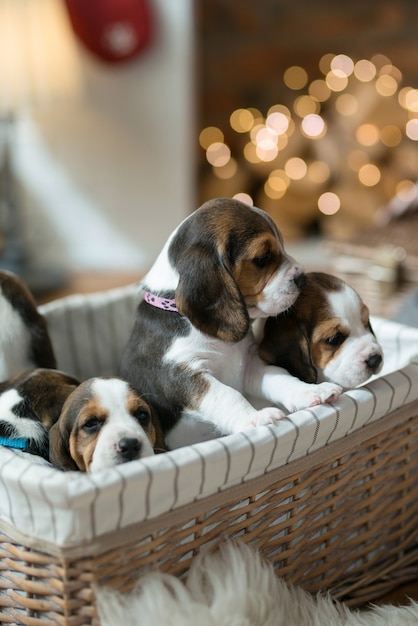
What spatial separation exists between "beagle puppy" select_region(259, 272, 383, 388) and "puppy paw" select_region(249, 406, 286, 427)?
198 millimetres

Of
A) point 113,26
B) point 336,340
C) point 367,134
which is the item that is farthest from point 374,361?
point 367,134

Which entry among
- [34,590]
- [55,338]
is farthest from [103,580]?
[55,338]

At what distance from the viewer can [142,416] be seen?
129cm

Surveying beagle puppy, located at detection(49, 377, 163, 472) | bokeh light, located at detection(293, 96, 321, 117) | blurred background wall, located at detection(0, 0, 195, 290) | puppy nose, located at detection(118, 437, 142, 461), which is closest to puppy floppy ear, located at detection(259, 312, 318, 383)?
beagle puppy, located at detection(49, 377, 163, 472)

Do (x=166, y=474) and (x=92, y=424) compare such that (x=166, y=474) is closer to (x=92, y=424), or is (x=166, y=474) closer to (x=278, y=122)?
(x=92, y=424)

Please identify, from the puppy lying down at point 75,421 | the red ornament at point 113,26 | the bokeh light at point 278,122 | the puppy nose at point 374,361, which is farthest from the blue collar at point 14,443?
the bokeh light at point 278,122

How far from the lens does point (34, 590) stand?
114cm

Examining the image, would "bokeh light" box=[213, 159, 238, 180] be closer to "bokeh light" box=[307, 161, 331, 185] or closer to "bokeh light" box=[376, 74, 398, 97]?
"bokeh light" box=[307, 161, 331, 185]

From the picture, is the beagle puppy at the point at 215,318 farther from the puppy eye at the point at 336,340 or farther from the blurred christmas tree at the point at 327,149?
the blurred christmas tree at the point at 327,149

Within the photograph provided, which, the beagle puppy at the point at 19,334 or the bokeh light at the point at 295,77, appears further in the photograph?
the bokeh light at the point at 295,77

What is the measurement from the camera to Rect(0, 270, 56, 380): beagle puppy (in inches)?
62.4

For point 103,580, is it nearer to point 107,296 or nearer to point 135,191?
point 107,296

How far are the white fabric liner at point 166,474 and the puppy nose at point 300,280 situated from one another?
0.60 ft

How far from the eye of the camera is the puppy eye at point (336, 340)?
54.7 inches
